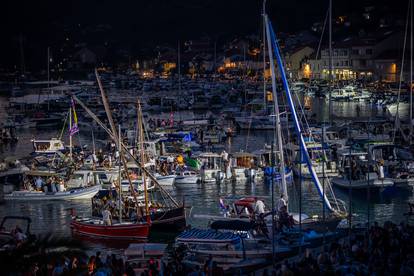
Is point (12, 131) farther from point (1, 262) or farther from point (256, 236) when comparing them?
point (1, 262)

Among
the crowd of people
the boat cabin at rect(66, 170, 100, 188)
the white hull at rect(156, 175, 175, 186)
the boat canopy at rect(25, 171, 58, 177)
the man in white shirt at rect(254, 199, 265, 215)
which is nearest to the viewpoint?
the crowd of people

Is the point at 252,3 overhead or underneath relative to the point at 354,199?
overhead

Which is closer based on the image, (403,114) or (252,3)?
(403,114)

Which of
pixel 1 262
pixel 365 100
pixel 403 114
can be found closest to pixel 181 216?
pixel 1 262

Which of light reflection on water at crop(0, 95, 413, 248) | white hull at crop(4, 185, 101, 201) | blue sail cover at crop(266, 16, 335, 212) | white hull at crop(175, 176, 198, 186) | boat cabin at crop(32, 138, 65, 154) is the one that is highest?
blue sail cover at crop(266, 16, 335, 212)

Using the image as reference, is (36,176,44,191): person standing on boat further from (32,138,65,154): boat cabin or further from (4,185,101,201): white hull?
(32,138,65,154): boat cabin

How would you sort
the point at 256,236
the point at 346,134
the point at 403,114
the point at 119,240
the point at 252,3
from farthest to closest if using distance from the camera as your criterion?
the point at 252,3
the point at 403,114
the point at 346,134
the point at 119,240
the point at 256,236

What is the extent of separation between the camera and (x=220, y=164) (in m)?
29.1

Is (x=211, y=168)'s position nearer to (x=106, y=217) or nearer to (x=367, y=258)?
(x=106, y=217)

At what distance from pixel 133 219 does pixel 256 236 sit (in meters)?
4.54

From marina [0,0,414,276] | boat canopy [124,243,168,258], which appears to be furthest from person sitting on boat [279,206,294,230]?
boat canopy [124,243,168,258]

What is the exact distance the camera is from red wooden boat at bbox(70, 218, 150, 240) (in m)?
19.1

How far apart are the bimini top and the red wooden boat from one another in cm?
344

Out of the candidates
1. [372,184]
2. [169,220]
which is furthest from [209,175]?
[169,220]
